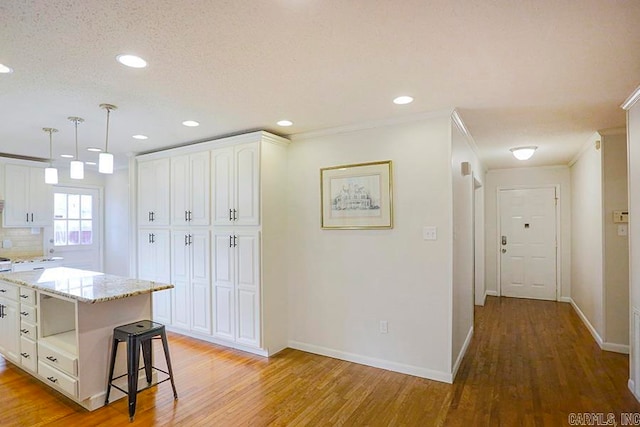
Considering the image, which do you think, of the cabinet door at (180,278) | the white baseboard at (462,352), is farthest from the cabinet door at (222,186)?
the white baseboard at (462,352)

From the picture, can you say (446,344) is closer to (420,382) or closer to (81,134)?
(420,382)

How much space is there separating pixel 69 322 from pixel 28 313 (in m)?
0.31

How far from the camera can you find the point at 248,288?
12.3 ft

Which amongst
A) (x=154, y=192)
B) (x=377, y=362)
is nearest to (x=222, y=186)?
(x=154, y=192)

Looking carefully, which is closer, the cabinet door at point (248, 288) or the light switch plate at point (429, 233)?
the light switch plate at point (429, 233)

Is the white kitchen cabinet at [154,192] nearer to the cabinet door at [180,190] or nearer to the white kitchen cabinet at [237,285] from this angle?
the cabinet door at [180,190]

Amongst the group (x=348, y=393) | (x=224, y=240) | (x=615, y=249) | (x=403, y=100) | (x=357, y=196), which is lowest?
(x=348, y=393)

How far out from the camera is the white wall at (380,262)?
10.3 feet

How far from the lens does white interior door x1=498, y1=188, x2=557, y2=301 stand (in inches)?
243

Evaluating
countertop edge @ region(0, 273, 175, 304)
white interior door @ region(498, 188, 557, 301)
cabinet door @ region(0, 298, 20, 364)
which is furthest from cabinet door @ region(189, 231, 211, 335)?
white interior door @ region(498, 188, 557, 301)

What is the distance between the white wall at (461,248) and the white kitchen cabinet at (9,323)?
3.84m

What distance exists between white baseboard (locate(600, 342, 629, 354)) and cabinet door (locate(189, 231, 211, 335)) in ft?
14.3

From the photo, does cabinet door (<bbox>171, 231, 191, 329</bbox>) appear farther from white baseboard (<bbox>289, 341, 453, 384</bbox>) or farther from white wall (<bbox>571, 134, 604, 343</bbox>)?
white wall (<bbox>571, 134, 604, 343</bbox>)

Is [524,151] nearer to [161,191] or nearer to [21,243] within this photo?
[161,191]
